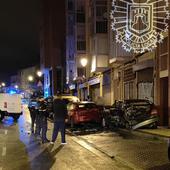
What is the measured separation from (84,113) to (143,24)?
715cm

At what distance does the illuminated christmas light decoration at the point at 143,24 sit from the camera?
2434 centimetres

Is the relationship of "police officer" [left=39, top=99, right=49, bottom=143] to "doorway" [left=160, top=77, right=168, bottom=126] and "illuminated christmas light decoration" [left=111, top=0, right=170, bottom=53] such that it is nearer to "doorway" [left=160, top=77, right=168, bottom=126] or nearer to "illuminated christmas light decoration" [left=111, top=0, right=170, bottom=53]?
"doorway" [left=160, top=77, right=168, bottom=126]

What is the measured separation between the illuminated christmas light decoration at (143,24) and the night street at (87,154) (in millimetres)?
7939

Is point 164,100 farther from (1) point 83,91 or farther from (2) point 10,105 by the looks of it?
(1) point 83,91

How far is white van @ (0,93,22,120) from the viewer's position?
119 feet

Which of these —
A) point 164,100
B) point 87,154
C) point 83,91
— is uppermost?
point 83,91

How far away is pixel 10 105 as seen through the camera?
3647cm

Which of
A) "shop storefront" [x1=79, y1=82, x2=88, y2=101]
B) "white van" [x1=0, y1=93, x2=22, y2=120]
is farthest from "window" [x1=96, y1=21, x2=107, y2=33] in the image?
"shop storefront" [x1=79, y1=82, x2=88, y2=101]

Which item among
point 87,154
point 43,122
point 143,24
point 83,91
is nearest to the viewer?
point 87,154

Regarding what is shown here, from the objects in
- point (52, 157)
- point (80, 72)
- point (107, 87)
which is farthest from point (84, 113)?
point (80, 72)

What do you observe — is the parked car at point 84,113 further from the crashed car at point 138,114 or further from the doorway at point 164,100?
the doorway at point 164,100

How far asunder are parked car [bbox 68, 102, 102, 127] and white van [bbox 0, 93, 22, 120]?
12964 millimetres

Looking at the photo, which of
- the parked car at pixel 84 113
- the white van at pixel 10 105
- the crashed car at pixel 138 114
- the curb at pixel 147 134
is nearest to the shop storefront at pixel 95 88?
the white van at pixel 10 105

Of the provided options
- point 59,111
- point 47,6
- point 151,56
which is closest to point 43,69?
point 47,6
